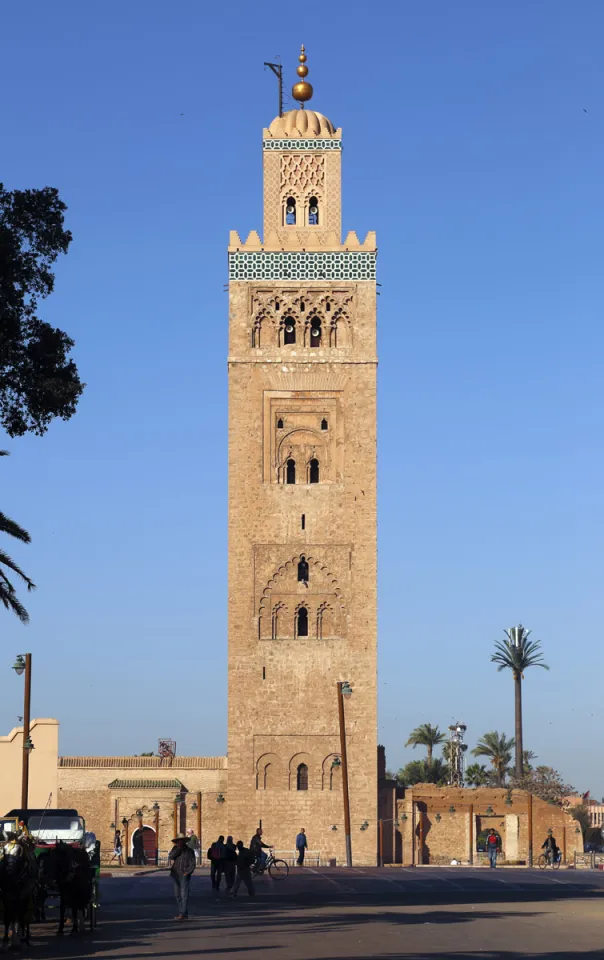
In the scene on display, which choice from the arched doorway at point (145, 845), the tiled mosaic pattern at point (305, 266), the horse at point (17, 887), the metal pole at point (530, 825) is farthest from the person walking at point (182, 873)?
the tiled mosaic pattern at point (305, 266)

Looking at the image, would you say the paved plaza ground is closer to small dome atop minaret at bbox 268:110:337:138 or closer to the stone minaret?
the stone minaret

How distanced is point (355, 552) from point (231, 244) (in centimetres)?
1113

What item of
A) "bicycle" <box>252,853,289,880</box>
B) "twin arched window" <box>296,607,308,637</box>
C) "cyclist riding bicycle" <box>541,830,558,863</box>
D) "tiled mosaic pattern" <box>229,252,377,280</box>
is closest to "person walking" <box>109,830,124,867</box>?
"twin arched window" <box>296,607,308,637</box>

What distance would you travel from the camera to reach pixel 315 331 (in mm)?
51594

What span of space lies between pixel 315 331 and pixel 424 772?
41.7 meters

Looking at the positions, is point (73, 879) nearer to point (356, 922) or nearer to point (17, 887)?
point (17, 887)

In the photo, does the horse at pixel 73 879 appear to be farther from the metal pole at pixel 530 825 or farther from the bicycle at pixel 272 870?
the metal pole at pixel 530 825

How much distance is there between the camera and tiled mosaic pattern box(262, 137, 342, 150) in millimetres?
53438

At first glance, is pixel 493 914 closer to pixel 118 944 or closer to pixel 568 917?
pixel 568 917

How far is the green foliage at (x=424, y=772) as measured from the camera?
8612 cm

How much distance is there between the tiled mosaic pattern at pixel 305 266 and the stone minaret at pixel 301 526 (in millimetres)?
46

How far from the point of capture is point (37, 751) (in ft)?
179

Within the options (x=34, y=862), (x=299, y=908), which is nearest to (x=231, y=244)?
(x=299, y=908)

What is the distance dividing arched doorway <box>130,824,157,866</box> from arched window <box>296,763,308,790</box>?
6399 millimetres
